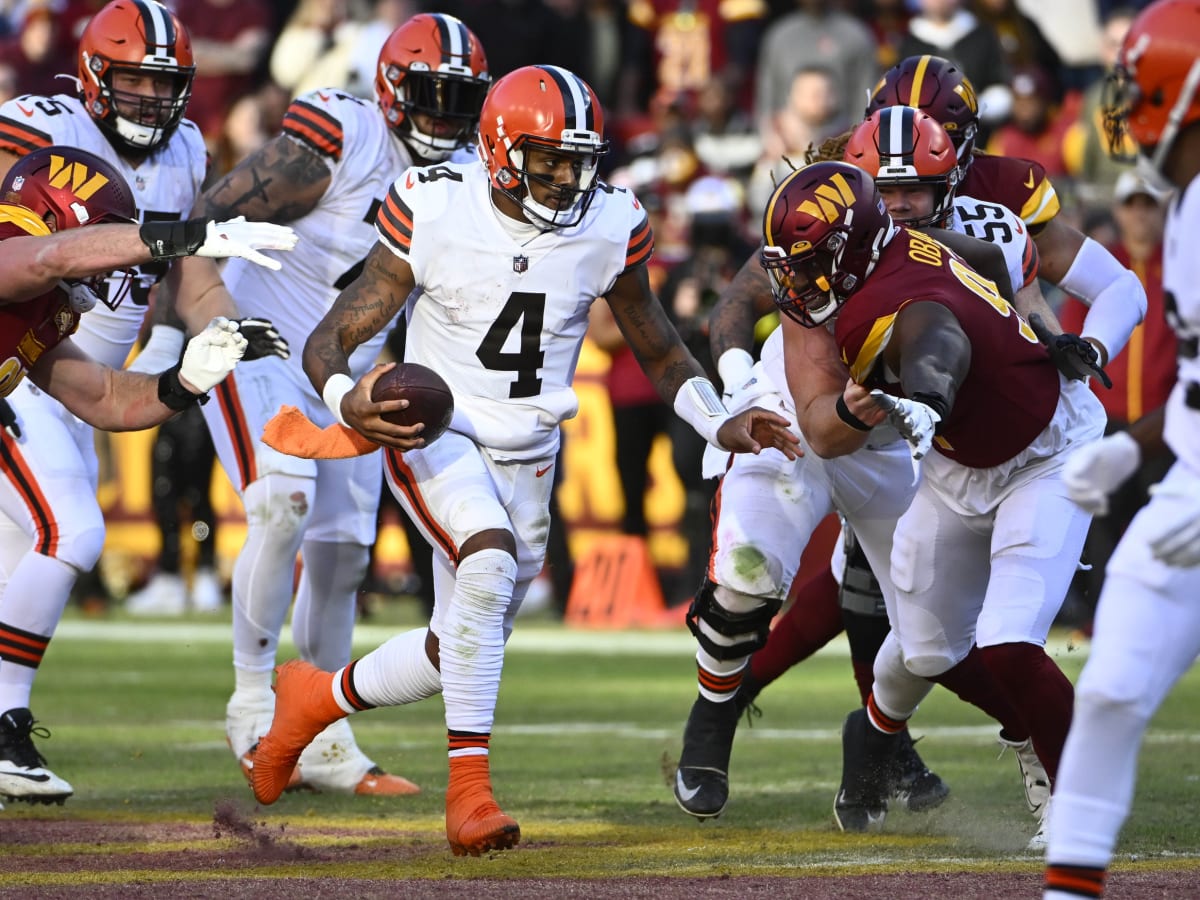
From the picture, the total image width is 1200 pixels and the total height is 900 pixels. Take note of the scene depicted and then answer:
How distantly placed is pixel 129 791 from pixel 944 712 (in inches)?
155

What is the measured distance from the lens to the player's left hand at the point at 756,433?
5418 mm

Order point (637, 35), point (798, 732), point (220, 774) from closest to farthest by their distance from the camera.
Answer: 1. point (220, 774)
2. point (798, 732)
3. point (637, 35)

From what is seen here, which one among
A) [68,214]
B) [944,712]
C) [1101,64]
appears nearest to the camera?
[68,214]

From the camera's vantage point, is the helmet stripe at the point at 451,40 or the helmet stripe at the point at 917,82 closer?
the helmet stripe at the point at 917,82

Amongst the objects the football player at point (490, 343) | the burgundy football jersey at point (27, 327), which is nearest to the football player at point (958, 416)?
the football player at point (490, 343)

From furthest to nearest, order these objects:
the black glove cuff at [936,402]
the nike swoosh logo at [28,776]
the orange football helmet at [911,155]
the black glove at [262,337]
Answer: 1. the nike swoosh logo at [28,776]
2. the orange football helmet at [911,155]
3. the black glove at [262,337]
4. the black glove cuff at [936,402]

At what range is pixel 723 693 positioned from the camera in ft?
19.9

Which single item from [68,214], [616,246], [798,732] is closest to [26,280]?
[68,214]

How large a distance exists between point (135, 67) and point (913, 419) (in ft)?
10.9

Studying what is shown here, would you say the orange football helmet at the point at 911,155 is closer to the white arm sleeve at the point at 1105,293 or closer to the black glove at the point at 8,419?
the white arm sleeve at the point at 1105,293

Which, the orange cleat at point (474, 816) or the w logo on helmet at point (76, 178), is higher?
the w logo on helmet at point (76, 178)

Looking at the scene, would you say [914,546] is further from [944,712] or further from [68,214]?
[944,712]

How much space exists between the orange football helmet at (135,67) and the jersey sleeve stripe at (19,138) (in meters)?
0.26

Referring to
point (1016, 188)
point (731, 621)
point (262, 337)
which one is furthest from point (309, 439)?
point (1016, 188)
